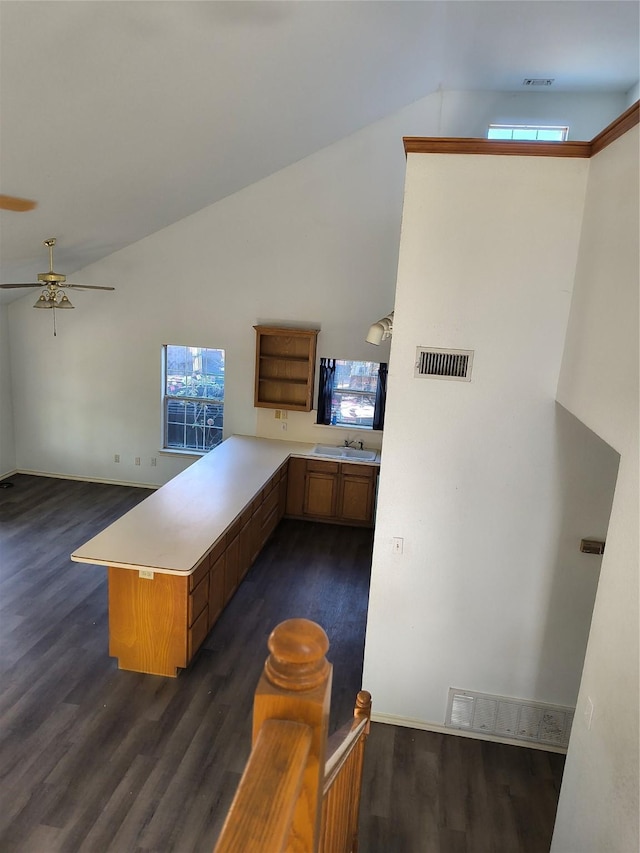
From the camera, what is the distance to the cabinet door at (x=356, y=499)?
21.4 feet

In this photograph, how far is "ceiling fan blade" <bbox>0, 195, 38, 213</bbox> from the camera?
403 cm

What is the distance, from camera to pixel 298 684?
3.23 feet

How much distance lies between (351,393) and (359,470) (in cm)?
97

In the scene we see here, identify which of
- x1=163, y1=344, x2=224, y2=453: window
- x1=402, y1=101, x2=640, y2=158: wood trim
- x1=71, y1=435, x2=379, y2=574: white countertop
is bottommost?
x1=71, y1=435, x2=379, y2=574: white countertop

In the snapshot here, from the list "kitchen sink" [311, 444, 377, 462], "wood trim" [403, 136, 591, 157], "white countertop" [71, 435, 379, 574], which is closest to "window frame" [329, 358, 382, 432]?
"kitchen sink" [311, 444, 377, 462]

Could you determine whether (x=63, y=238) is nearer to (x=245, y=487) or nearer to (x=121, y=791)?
(x=245, y=487)

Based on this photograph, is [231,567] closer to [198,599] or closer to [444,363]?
[198,599]

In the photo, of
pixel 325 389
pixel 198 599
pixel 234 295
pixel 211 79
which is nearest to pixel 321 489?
pixel 325 389

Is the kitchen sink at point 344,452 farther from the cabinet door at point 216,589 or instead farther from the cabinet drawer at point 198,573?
the cabinet drawer at point 198,573

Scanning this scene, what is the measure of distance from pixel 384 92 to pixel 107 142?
8.60ft

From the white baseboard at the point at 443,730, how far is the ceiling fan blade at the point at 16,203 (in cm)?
437

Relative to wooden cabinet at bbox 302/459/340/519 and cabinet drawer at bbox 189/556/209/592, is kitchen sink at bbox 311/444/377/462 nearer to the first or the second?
wooden cabinet at bbox 302/459/340/519

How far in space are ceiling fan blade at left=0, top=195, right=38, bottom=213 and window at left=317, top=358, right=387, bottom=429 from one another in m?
3.35

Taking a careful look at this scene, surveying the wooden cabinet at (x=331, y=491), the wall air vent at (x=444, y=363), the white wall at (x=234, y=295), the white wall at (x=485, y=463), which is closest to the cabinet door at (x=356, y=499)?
the wooden cabinet at (x=331, y=491)
